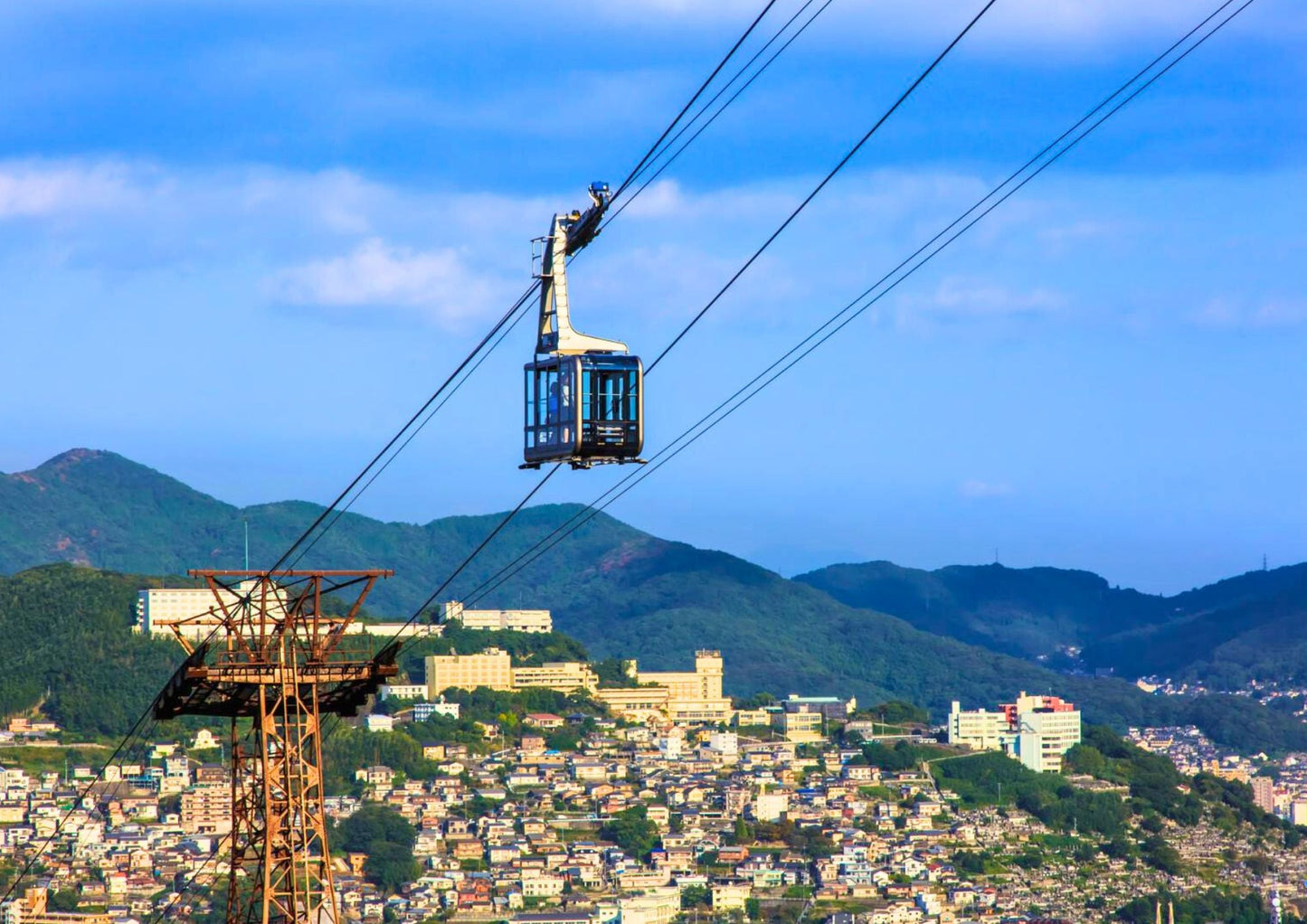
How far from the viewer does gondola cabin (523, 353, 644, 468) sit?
18.6 m

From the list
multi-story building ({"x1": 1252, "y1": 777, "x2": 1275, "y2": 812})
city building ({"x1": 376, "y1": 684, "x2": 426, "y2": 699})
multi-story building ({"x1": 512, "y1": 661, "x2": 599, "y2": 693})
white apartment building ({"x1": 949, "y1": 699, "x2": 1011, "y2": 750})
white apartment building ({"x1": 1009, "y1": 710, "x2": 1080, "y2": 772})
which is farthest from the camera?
multi-story building ({"x1": 1252, "y1": 777, "x2": 1275, "y2": 812})

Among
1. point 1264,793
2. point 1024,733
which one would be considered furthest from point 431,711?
point 1264,793

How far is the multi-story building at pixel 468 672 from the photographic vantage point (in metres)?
148

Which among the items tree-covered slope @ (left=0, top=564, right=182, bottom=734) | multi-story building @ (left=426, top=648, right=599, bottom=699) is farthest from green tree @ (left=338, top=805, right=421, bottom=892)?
multi-story building @ (left=426, top=648, right=599, bottom=699)

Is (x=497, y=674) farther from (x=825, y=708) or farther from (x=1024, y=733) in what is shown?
(x=1024, y=733)

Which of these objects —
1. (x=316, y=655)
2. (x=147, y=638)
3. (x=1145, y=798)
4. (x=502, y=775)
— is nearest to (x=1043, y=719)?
(x=1145, y=798)

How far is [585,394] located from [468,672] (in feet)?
434

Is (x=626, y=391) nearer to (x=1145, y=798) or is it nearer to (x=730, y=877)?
(x=730, y=877)

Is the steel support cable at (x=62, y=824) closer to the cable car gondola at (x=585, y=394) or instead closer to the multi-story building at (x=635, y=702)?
the cable car gondola at (x=585, y=394)

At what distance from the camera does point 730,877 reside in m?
104

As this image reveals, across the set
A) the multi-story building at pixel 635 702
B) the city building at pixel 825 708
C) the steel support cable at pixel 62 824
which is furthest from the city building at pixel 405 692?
the city building at pixel 825 708

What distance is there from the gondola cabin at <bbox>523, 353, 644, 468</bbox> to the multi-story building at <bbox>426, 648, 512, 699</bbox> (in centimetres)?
12953

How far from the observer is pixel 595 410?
18625 millimetres

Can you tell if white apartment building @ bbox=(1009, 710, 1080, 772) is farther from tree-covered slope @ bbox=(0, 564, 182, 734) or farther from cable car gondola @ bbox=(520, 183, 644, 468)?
cable car gondola @ bbox=(520, 183, 644, 468)
